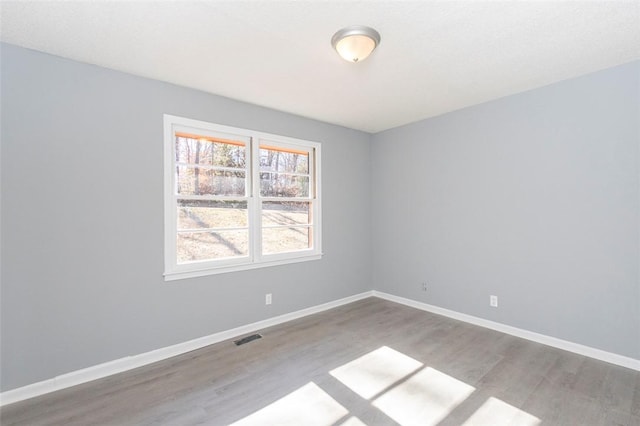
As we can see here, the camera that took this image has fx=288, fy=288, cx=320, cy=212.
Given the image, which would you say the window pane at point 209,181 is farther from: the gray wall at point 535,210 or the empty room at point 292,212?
the gray wall at point 535,210

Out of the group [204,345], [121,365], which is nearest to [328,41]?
[204,345]

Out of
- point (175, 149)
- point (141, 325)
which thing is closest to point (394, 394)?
point (141, 325)

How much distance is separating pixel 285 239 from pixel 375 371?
1897mm

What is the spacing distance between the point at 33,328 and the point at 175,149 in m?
1.84

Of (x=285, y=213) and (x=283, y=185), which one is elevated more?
(x=283, y=185)

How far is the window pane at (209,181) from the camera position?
297cm

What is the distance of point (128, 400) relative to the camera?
7.04 feet

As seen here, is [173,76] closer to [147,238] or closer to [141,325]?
[147,238]

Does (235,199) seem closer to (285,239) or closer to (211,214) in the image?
(211,214)

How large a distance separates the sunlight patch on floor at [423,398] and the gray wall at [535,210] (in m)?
1.44

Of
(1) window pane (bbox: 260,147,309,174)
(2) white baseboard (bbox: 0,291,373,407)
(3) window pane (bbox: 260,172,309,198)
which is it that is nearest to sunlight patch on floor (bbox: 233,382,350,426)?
(2) white baseboard (bbox: 0,291,373,407)

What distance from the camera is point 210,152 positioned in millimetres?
3154

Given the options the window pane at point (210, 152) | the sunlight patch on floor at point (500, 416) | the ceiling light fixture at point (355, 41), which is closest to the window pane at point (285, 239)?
the window pane at point (210, 152)

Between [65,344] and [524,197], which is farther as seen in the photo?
[524,197]
